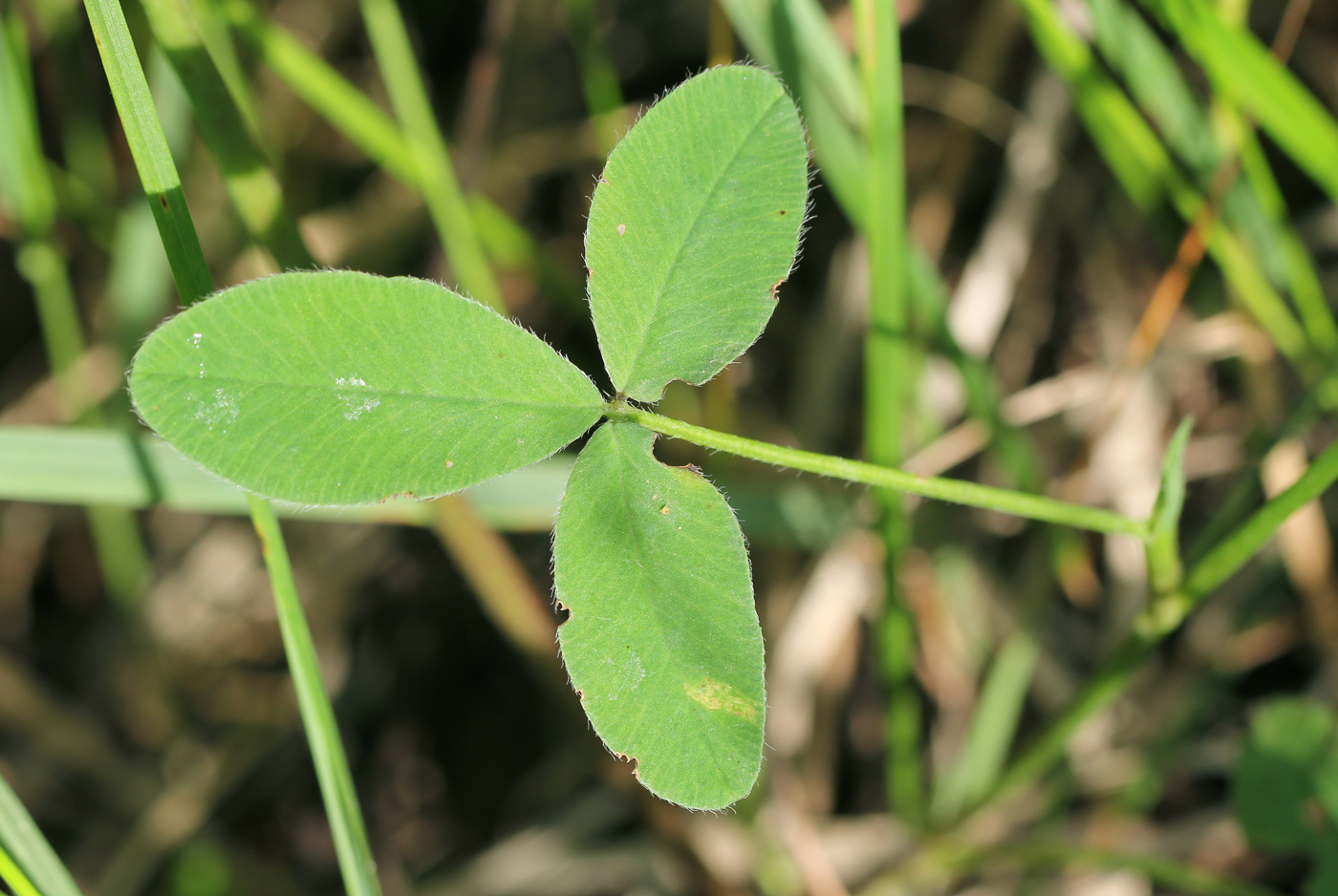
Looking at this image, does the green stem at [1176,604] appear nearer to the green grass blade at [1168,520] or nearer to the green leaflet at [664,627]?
the green grass blade at [1168,520]

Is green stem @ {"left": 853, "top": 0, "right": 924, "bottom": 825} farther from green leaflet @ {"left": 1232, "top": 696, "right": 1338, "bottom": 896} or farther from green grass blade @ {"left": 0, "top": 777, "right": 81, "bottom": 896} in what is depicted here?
green grass blade @ {"left": 0, "top": 777, "right": 81, "bottom": 896}

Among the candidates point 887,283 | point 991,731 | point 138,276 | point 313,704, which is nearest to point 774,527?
point 887,283

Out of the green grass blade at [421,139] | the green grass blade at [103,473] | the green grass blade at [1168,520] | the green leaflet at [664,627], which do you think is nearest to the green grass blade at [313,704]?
the green grass blade at [103,473]

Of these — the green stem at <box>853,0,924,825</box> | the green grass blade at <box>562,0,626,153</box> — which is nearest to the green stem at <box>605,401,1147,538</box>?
the green stem at <box>853,0,924,825</box>

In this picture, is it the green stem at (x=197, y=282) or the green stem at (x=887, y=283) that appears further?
the green stem at (x=887, y=283)

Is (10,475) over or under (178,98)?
under

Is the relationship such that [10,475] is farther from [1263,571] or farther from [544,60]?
[1263,571]

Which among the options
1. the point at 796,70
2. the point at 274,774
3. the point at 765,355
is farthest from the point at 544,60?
the point at 274,774
